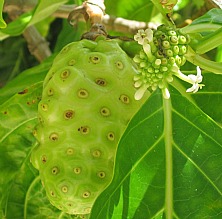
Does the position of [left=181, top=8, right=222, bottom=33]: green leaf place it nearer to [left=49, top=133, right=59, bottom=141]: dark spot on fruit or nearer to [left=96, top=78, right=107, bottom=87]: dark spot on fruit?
[left=96, top=78, right=107, bottom=87]: dark spot on fruit

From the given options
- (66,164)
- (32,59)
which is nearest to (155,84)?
(66,164)

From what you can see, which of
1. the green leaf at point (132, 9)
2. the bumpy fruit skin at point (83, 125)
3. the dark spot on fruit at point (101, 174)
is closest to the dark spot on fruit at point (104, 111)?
the bumpy fruit skin at point (83, 125)

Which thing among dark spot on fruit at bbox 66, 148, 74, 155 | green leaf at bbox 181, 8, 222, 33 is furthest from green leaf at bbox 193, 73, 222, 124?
dark spot on fruit at bbox 66, 148, 74, 155

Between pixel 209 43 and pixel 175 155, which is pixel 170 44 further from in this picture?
pixel 175 155

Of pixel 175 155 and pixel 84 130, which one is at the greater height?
pixel 84 130

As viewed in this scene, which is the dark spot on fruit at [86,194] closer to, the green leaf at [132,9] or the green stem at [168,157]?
the green stem at [168,157]

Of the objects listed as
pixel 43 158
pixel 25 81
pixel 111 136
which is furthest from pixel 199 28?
pixel 25 81
